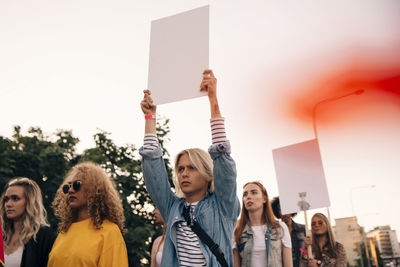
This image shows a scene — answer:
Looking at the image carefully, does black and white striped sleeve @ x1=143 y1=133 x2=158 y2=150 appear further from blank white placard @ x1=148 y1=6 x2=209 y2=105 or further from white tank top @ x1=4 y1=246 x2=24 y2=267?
white tank top @ x1=4 y1=246 x2=24 y2=267

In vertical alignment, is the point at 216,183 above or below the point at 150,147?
below

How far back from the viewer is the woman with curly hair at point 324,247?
5668 mm

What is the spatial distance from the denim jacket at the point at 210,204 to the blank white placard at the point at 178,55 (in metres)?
0.51

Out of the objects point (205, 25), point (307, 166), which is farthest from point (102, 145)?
point (205, 25)

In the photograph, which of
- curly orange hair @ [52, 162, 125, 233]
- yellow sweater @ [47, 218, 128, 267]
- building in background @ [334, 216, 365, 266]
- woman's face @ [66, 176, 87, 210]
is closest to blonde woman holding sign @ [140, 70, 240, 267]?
yellow sweater @ [47, 218, 128, 267]

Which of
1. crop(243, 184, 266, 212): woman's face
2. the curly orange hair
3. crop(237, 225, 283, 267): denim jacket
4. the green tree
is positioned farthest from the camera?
the green tree

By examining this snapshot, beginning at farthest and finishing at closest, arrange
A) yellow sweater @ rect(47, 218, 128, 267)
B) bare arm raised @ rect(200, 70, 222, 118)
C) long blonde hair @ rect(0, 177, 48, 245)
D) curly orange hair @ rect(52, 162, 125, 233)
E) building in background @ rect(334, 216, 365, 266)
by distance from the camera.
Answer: building in background @ rect(334, 216, 365, 266), long blonde hair @ rect(0, 177, 48, 245), curly orange hair @ rect(52, 162, 125, 233), yellow sweater @ rect(47, 218, 128, 267), bare arm raised @ rect(200, 70, 222, 118)

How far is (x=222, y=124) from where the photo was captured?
2709 mm

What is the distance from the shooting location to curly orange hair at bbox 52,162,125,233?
138 inches

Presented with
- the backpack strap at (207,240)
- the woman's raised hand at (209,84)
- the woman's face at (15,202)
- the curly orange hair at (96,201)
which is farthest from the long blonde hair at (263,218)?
the woman's face at (15,202)

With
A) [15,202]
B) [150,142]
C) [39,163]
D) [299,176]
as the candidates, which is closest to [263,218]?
[299,176]

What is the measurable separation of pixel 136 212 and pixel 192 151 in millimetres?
15271

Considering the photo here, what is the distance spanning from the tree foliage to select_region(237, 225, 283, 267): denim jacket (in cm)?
1056

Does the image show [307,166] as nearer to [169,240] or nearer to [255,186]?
[255,186]
